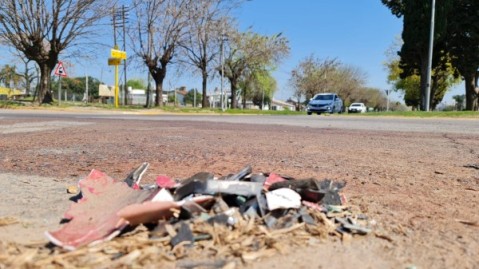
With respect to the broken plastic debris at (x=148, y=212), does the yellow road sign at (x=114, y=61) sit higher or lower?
higher

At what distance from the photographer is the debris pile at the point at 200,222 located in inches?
72.4

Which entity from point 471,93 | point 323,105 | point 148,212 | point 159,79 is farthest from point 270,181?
point 471,93

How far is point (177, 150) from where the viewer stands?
5312mm

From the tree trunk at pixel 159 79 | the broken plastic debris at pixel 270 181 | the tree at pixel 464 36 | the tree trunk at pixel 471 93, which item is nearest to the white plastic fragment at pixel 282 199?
the broken plastic debris at pixel 270 181

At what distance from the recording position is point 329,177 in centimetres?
363

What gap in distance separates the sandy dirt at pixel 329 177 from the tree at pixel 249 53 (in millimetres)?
40278

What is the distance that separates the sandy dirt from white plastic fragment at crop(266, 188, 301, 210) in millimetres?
334

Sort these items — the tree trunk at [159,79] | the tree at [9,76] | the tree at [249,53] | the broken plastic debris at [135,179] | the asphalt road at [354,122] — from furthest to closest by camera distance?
the tree at [9,76] → the tree at [249,53] → the tree trunk at [159,79] → the asphalt road at [354,122] → the broken plastic debris at [135,179]

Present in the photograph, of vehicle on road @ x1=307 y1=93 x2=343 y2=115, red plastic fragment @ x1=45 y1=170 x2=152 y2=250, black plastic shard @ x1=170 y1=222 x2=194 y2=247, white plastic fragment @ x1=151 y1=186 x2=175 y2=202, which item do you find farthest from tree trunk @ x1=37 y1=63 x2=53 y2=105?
black plastic shard @ x1=170 y1=222 x2=194 y2=247

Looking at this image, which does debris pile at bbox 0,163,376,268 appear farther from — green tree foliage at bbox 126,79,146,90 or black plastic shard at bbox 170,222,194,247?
green tree foliage at bbox 126,79,146,90

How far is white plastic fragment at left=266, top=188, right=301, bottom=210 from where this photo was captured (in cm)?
229

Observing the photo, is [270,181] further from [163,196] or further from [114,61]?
[114,61]

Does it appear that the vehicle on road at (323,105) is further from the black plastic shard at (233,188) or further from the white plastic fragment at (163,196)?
the white plastic fragment at (163,196)

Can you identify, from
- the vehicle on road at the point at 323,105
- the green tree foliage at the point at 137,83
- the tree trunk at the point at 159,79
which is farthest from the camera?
the green tree foliage at the point at 137,83
